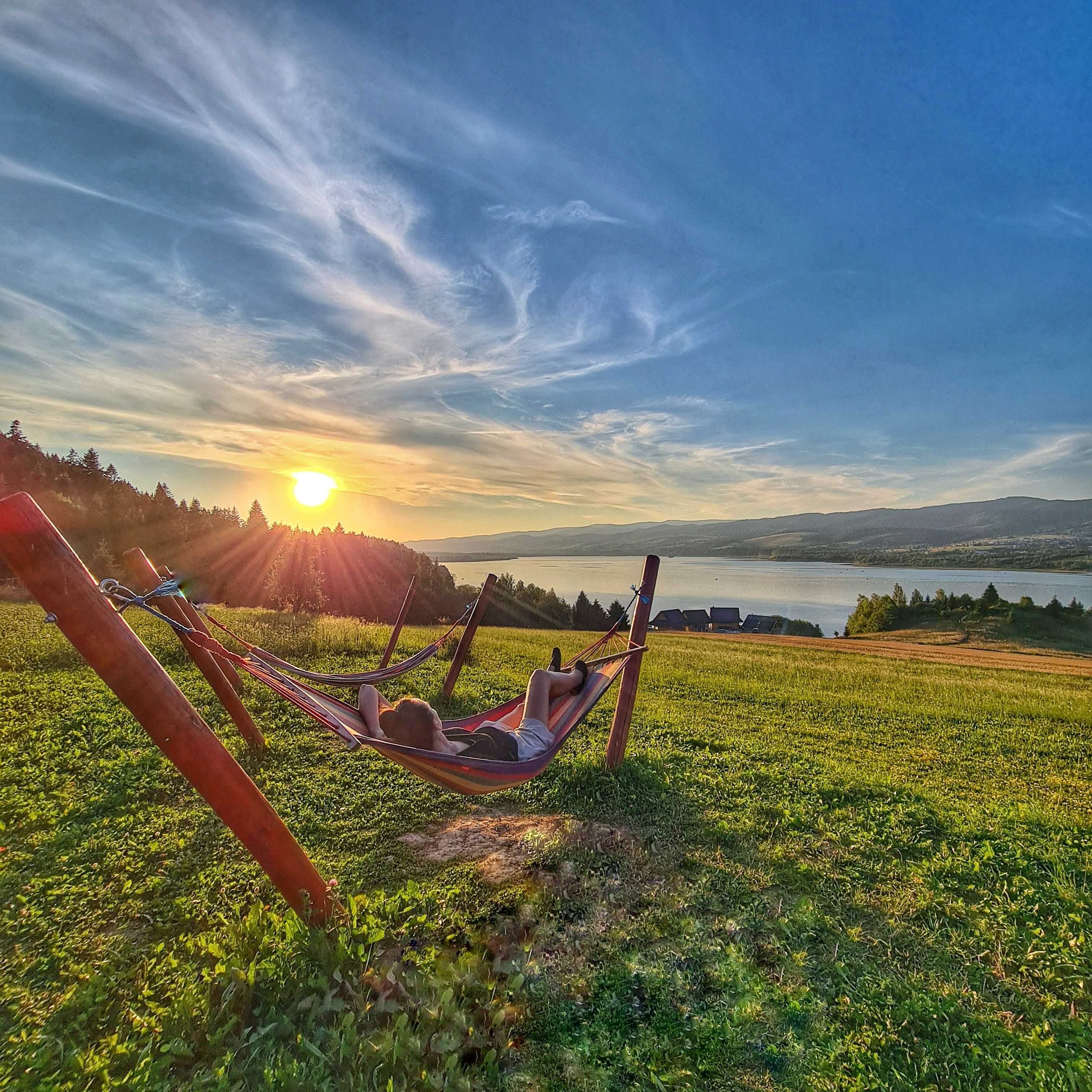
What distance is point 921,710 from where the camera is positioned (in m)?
8.09

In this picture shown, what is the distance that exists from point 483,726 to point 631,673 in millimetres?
1255

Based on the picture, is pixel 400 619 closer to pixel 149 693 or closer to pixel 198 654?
pixel 198 654

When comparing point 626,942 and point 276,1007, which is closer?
point 276,1007

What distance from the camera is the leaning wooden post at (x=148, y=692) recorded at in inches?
74.5

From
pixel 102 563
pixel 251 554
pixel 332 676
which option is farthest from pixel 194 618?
pixel 251 554

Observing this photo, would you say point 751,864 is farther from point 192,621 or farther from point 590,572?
point 590,572

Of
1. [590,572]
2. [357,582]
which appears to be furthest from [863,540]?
[357,582]

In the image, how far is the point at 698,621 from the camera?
41531 millimetres

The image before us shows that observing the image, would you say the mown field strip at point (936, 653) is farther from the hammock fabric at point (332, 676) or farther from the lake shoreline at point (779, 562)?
the lake shoreline at point (779, 562)

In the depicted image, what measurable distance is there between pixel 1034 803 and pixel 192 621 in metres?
6.85

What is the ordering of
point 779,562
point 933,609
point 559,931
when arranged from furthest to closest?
point 779,562 → point 933,609 → point 559,931

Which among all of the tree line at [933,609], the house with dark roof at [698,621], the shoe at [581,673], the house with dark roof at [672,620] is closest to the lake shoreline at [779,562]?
the house with dark roof at [672,620]

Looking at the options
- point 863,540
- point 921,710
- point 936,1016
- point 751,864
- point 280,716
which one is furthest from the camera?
point 863,540

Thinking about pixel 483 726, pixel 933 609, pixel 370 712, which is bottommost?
pixel 933 609
